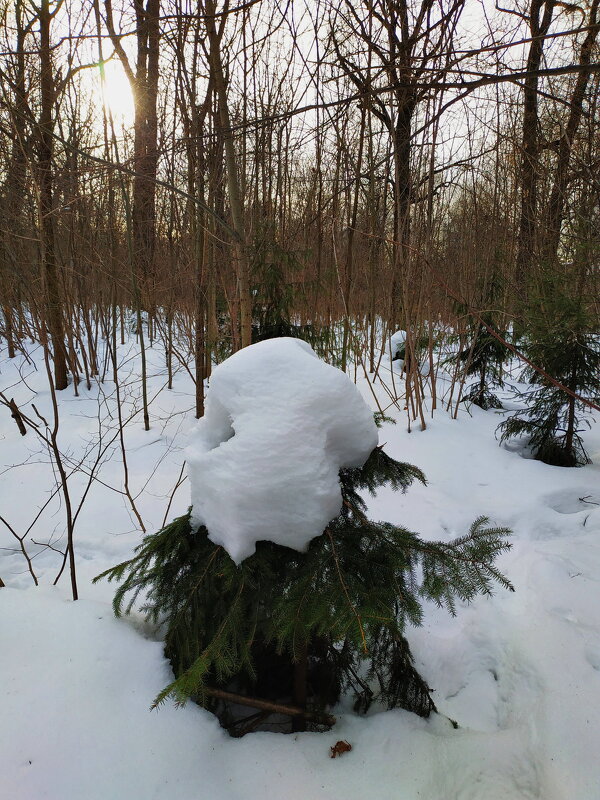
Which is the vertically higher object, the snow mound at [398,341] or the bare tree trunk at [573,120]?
the bare tree trunk at [573,120]

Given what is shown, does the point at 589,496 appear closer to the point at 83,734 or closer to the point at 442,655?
the point at 442,655

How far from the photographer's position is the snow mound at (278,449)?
3.92 feet

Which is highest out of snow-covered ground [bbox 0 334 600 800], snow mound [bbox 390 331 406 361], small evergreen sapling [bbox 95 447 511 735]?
snow mound [bbox 390 331 406 361]

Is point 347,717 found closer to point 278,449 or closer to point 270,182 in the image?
point 278,449

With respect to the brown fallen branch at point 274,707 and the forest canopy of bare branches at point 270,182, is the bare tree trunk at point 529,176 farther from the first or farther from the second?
the brown fallen branch at point 274,707

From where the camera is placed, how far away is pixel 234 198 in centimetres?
305

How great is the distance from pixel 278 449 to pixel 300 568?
1.46 ft

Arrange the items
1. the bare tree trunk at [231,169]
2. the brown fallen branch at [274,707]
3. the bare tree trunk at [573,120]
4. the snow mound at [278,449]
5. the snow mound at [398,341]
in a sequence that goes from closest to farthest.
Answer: the snow mound at [278,449] < the brown fallen branch at [274,707] < the bare tree trunk at [231,169] < the bare tree trunk at [573,120] < the snow mound at [398,341]

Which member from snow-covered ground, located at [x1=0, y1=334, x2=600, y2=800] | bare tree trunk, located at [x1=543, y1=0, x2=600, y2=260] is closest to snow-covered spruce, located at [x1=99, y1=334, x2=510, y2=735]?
snow-covered ground, located at [x1=0, y1=334, x2=600, y2=800]

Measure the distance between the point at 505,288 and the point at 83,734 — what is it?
7522 mm

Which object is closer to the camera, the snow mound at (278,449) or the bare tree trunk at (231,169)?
the snow mound at (278,449)

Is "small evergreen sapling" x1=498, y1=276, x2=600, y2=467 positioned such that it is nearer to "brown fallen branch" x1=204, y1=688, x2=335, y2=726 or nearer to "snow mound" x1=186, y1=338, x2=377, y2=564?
"snow mound" x1=186, y1=338, x2=377, y2=564

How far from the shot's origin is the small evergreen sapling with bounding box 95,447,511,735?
3.96ft

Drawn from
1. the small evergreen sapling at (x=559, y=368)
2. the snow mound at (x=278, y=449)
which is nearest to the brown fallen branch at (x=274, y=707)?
the snow mound at (x=278, y=449)
